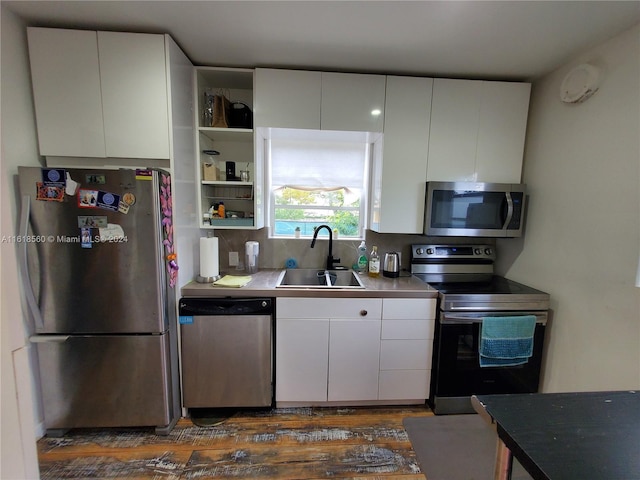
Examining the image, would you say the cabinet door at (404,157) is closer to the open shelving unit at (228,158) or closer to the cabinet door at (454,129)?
the cabinet door at (454,129)

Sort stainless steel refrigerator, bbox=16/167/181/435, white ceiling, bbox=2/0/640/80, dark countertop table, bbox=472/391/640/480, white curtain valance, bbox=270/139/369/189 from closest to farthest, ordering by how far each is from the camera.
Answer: dark countertop table, bbox=472/391/640/480 → white ceiling, bbox=2/0/640/80 → stainless steel refrigerator, bbox=16/167/181/435 → white curtain valance, bbox=270/139/369/189

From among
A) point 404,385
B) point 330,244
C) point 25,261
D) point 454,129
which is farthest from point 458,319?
point 25,261

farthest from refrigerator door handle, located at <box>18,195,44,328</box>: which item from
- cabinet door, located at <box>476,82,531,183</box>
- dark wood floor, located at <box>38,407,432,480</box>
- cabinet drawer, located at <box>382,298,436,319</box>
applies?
cabinet door, located at <box>476,82,531,183</box>

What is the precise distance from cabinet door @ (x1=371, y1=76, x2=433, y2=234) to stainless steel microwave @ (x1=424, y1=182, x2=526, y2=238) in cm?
10

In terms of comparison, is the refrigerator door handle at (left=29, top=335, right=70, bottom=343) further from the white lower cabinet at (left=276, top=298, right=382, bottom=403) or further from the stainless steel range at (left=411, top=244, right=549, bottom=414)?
the stainless steel range at (left=411, top=244, right=549, bottom=414)

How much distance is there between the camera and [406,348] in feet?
6.28

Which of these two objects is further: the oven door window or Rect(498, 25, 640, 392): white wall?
the oven door window

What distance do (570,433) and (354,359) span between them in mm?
1349

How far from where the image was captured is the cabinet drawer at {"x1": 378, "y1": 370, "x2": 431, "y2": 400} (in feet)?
6.35

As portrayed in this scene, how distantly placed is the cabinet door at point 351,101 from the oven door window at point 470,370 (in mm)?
1546

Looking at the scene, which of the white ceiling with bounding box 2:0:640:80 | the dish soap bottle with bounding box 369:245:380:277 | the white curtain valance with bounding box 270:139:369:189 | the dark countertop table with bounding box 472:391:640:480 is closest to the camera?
the dark countertop table with bounding box 472:391:640:480

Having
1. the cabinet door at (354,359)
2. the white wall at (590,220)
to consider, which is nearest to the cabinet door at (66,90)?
the cabinet door at (354,359)

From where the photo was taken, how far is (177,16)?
1.48m

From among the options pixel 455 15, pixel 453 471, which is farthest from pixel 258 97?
pixel 453 471
